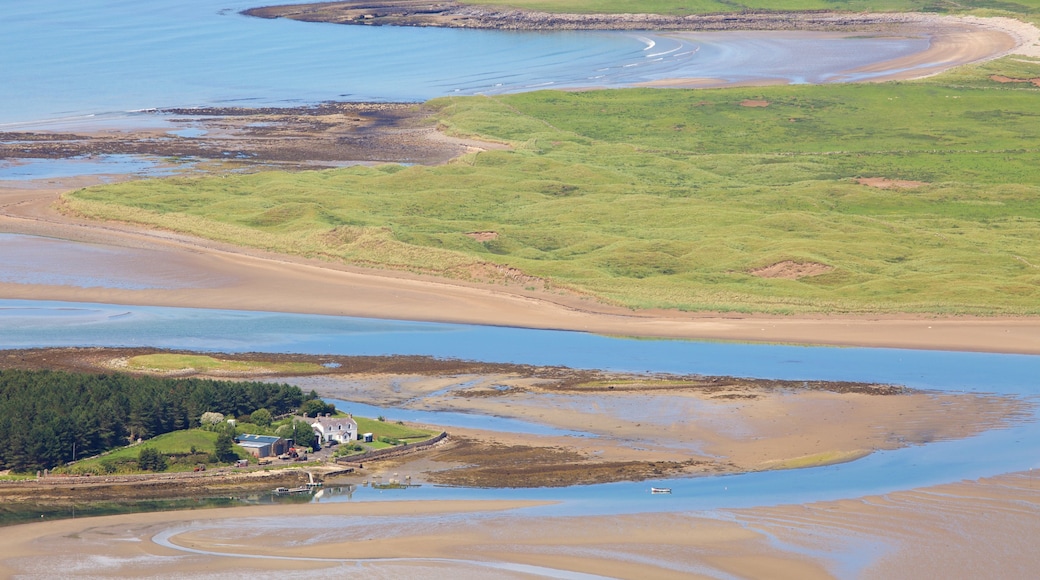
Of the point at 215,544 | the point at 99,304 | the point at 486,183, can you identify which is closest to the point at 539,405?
the point at 215,544

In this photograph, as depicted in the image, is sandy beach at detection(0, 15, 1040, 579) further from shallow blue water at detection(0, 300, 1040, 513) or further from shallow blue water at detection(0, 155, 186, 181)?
shallow blue water at detection(0, 155, 186, 181)

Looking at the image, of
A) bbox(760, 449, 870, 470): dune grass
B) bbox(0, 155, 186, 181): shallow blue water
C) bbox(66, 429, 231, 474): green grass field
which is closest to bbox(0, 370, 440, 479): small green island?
bbox(66, 429, 231, 474): green grass field

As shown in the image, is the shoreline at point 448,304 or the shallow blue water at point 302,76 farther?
the shallow blue water at point 302,76

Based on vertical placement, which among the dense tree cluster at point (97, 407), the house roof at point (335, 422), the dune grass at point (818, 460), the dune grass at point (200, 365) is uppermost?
the dense tree cluster at point (97, 407)

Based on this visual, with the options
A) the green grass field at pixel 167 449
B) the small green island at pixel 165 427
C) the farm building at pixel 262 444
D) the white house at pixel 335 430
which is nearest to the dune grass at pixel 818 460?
the small green island at pixel 165 427

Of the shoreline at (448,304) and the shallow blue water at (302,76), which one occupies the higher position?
the shallow blue water at (302,76)

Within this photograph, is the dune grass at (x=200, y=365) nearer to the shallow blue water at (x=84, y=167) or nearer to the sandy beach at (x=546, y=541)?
the sandy beach at (x=546, y=541)
